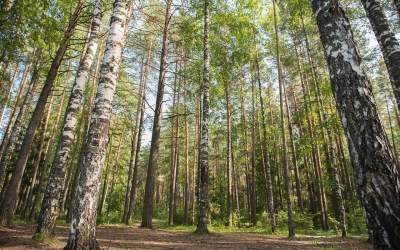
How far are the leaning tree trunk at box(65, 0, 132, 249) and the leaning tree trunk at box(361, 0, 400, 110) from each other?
709 centimetres

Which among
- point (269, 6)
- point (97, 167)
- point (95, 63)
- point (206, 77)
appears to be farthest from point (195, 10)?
point (97, 167)

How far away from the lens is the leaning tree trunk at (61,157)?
21.8 ft

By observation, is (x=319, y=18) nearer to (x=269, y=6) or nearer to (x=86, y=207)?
(x=86, y=207)

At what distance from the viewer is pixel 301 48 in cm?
1923

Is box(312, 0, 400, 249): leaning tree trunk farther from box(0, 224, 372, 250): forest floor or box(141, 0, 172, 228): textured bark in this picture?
box(141, 0, 172, 228): textured bark

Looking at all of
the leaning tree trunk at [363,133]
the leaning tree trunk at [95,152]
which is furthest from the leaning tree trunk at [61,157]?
the leaning tree trunk at [363,133]

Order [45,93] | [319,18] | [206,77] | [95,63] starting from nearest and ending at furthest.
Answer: [319,18]
[45,93]
[206,77]
[95,63]

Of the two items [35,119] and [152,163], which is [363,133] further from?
[152,163]

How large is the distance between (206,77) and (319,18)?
838 centimetres

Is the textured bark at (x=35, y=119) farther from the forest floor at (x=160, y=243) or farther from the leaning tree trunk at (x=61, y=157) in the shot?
the leaning tree trunk at (x=61, y=157)

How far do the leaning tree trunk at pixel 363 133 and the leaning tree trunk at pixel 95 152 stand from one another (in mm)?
4208

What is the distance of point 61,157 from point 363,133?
7.30 metres

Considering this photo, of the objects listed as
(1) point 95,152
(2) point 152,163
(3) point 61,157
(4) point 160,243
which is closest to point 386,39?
(1) point 95,152

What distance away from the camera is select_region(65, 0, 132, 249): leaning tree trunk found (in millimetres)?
4488
